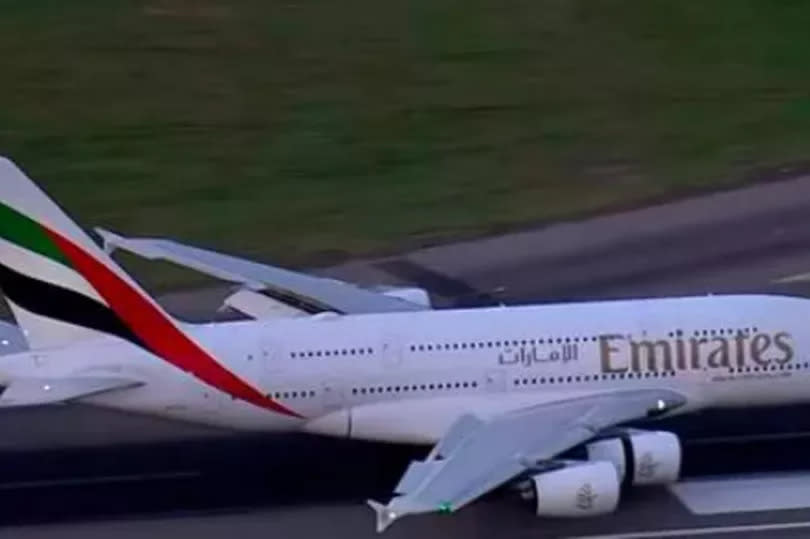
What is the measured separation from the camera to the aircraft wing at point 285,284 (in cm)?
4081

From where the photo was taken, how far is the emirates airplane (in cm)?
3619

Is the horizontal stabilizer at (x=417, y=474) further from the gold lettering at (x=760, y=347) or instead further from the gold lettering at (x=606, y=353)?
the gold lettering at (x=760, y=347)

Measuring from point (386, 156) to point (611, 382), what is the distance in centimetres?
1874

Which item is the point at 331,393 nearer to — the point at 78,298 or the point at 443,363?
the point at 443,363

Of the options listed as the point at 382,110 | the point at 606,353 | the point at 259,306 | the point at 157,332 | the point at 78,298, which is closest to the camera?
the point at 78,298

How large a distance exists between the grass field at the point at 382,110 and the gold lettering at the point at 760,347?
43.4 feet

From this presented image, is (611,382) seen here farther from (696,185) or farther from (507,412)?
(696,185)

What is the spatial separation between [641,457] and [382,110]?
24208 mm

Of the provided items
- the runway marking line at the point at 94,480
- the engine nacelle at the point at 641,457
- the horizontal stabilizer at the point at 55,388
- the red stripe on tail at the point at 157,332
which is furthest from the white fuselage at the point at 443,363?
the engine nacelle at the point at 641,457

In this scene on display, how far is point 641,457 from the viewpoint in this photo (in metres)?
36.0

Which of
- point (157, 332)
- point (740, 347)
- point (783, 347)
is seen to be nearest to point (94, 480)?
point (157, 332)

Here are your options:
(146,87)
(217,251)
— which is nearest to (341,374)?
(217,251)

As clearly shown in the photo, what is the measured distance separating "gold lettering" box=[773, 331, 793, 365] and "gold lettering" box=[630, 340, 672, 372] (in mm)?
1995

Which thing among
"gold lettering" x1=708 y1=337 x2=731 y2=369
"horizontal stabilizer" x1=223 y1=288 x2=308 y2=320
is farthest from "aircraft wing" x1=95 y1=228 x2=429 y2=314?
"gold lettering" x1=708 y1=337 x2=731 y2=369
